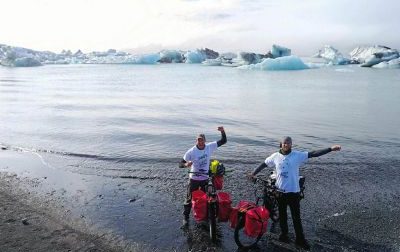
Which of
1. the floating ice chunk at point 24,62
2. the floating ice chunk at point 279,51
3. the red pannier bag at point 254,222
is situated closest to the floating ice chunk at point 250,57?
the floating ice chunk at point 279,51

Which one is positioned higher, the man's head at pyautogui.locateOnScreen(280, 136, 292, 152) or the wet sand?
the man's head at pyautogui.locateOnScreen(280, 136, 292, 152)

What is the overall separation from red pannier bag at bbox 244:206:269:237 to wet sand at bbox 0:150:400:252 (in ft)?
1.85

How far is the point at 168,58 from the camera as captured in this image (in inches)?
5497

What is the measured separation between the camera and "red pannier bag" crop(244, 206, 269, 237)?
833cm

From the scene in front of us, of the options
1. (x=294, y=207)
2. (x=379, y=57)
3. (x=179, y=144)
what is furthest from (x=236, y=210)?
(x=379, y=57)

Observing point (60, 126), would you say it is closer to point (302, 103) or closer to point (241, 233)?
point (241, 233)

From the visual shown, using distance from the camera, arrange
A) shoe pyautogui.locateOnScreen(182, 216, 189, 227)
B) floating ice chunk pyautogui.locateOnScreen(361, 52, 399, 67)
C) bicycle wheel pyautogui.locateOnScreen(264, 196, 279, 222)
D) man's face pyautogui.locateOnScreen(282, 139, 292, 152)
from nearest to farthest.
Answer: man's face pyautogui.locateOnScreen(282, 139, 292, 152), bicycle wheel pyautogui.locateOnScreen(264, 196, 279, 222), shoe pyautogui.locateOnScreen(182, 216, 189, 227), floating ice chunk pyautogui.locateOnScreen(361, 52, 399, 67)

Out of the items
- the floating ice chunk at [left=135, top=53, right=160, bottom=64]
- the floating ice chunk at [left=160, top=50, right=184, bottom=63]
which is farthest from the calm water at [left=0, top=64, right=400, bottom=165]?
the floating ice chunk at [left=160, top=50, right=184, bottom=63]

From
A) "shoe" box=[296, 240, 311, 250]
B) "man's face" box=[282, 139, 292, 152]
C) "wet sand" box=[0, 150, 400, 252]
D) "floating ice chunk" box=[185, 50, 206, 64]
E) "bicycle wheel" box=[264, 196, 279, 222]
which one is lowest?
"wet sand" box=[0, 150, 400, 252]

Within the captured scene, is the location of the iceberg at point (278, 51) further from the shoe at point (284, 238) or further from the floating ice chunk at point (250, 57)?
the shoe at point (284, 238)

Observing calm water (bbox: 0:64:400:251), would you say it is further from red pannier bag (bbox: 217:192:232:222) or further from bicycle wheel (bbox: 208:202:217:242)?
red pannier bag (bbox: 217:192:232:222)

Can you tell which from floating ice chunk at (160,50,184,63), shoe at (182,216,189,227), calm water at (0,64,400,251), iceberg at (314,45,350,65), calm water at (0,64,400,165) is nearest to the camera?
shoe at (182,216,189,227)

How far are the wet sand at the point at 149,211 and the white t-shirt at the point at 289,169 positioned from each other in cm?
131

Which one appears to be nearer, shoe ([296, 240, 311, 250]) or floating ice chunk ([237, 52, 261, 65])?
shoe ([296, 240, 311, 250])
